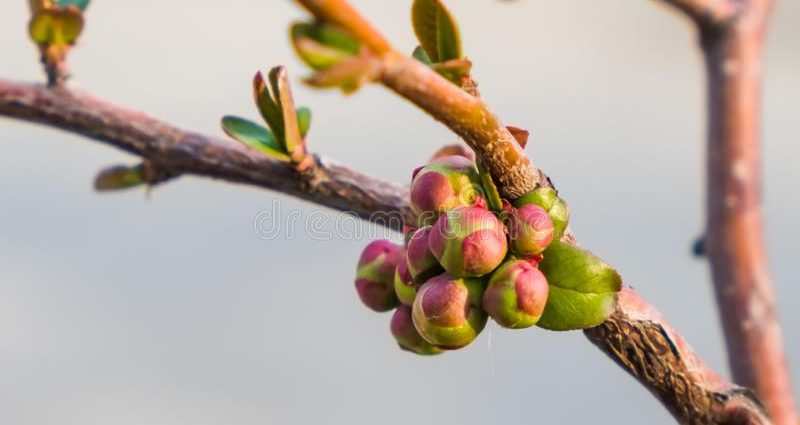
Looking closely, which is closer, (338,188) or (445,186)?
(445,186)

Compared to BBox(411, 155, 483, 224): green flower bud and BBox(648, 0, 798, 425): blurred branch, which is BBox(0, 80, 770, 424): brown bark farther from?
BBox(648, 0, 798, 425): blurred branch

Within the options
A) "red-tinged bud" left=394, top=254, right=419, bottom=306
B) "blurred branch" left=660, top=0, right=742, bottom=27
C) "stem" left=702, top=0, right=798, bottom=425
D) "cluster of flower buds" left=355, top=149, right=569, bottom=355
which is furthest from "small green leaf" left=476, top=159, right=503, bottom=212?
"blurred branch" left=660, top=0, right=742, bottom=27

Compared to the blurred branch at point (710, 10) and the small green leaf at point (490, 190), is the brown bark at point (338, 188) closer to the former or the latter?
the small green leaf at point (490, 190)

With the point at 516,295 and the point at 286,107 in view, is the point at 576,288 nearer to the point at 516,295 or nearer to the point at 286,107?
the point at 516,295

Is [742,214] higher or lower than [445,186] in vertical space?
higher

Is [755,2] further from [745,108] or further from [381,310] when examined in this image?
[381,310]

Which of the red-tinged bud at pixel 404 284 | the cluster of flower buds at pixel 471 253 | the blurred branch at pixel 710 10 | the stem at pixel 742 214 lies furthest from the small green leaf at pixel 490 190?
the blurred branch at pixel 710 10

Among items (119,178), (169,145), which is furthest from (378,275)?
(119,178)
